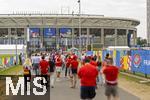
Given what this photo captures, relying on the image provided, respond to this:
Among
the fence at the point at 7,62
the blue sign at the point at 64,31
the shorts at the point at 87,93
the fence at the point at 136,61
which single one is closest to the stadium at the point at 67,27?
the blue sign at the point at 64,31

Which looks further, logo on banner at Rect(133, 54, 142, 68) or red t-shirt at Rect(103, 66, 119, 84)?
logo on banner at Rect(133, 54, 142, 68)

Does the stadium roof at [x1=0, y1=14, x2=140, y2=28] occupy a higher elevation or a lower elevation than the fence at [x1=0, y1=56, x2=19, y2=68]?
higher

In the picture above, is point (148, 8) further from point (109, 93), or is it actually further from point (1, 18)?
point (109, 93)

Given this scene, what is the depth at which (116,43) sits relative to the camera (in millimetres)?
147500

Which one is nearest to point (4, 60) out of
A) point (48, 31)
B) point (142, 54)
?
point (142, 54)

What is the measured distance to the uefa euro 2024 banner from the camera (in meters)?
28.5

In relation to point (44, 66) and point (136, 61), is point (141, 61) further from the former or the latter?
point (44, 66)

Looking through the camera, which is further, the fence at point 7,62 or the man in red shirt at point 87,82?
the fence at point 7,62

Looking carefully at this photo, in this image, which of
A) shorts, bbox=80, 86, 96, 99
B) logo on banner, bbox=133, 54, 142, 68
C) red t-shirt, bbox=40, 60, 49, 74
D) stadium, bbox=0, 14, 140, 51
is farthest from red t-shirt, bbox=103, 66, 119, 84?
stadium, bbox=0, 14, 140, 51

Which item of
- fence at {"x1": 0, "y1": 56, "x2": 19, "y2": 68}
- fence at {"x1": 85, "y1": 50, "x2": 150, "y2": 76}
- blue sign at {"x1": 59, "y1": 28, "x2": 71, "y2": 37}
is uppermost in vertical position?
blue sign at {"x1": 59, "y1": 28, "x2": 71, "y2": 37}

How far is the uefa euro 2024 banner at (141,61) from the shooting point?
2855 cm

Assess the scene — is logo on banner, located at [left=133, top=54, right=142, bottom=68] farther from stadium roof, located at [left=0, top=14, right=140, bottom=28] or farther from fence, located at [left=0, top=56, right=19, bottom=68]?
stadium roof, located at [left=0, top=14, right=140, bottom=28]

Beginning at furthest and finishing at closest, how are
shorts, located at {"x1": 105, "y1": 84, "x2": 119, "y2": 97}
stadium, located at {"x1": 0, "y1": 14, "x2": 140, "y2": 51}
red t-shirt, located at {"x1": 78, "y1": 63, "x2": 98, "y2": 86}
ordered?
stadium, located at {"x1": 0, "y1": 14, "x2": 140, "y2": 51}, shorts, located at {"x1": 105, "y1": 84, "x2": 119, "y2": 97}, red t-shirt, located at {"x1": 78, "y1": 63, "x2": 98, "y2": 86}

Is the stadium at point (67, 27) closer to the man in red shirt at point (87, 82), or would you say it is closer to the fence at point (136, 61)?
the fence at point (136, 61)
